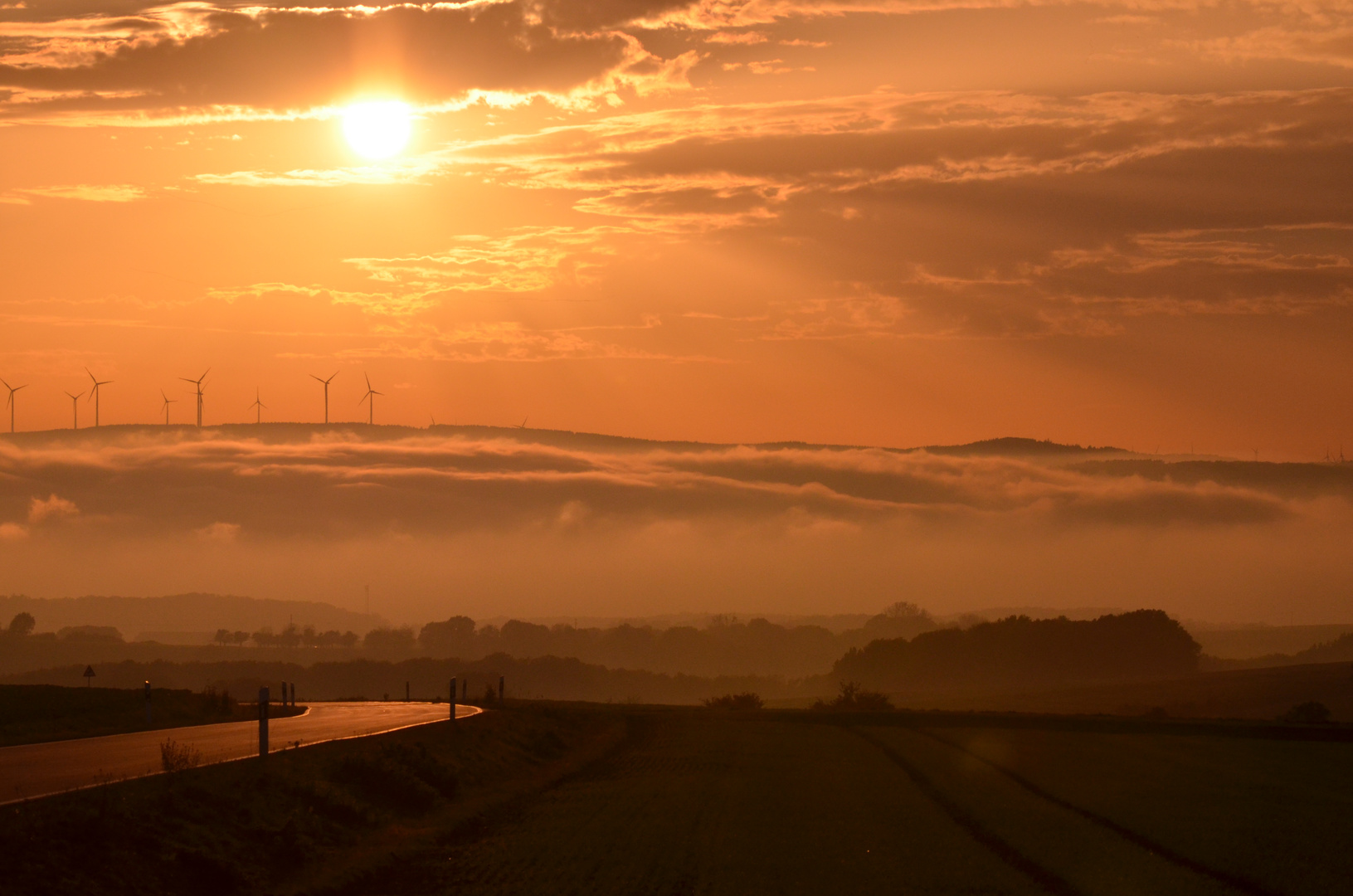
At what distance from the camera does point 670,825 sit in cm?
3064

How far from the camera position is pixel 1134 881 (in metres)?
25.0

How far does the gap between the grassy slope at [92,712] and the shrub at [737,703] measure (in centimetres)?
5049

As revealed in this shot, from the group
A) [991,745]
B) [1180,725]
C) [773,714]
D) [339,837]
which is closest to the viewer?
[339,837]

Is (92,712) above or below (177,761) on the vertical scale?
below

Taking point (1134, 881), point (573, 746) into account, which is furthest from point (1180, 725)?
point (1134, 881)

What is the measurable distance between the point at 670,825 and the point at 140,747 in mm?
16093

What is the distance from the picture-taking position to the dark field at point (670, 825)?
2220 cm

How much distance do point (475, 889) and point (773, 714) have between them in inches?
2573

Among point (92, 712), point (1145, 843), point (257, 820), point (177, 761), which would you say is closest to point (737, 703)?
point (92, 712)

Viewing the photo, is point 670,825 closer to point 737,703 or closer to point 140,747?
point 140,747

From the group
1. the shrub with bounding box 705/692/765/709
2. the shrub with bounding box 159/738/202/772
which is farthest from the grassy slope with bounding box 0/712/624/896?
the shrub with bounding box 705/692/765/709

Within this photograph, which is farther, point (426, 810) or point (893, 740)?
point (893, 740)

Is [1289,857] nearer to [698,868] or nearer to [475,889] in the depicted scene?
[698,868]

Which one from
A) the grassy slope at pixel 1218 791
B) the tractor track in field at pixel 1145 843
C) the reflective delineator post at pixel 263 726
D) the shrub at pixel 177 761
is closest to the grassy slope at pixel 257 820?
the reflective delineator post at pixel 263 726
